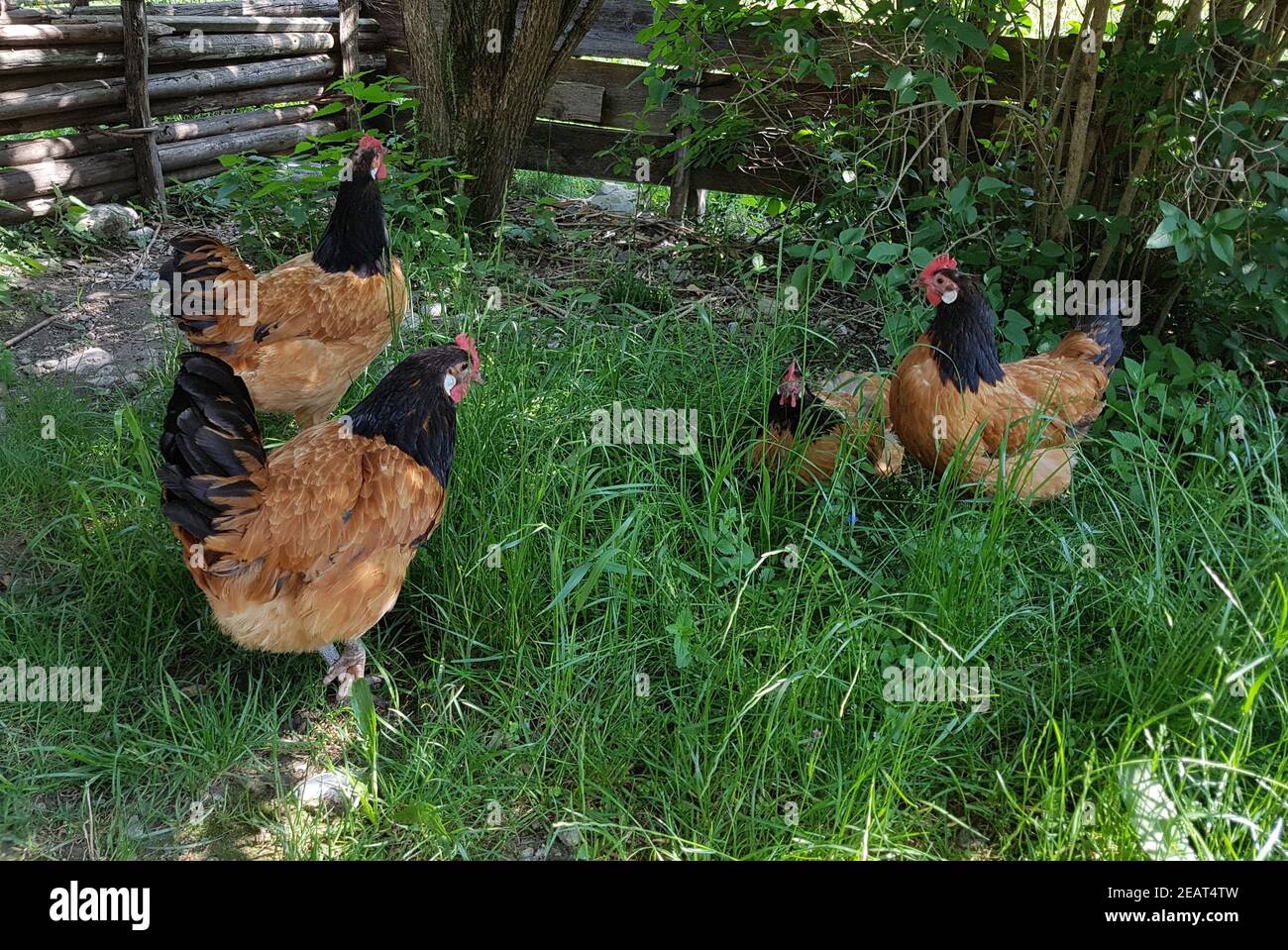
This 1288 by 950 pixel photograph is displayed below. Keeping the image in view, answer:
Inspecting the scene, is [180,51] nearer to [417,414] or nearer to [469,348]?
[469,348]

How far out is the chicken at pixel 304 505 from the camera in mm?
2863

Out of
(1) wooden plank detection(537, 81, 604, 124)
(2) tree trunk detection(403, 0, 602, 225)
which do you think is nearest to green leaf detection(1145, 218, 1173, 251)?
(2) tree trunk detection(403, 0, 602, 225)

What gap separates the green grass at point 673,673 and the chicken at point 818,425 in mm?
152

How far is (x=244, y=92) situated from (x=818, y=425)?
24.5ft

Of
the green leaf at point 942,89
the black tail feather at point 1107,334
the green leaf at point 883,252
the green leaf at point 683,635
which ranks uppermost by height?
the green leaf at point 942,89

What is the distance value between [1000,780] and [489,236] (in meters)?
5.39

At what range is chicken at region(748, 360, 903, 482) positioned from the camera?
155 inches

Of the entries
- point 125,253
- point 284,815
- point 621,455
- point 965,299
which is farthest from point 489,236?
point 284,815

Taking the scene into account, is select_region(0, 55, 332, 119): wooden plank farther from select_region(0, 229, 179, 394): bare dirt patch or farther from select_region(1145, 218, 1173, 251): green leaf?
select_region(1145, 218, 1173, 251): green leaf

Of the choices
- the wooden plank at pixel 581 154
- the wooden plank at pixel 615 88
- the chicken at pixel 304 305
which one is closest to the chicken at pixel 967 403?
the chicken at pixel 304 305

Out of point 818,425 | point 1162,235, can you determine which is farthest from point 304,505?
point 1162,235

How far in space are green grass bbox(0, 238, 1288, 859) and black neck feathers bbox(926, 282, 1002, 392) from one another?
1.83 feet

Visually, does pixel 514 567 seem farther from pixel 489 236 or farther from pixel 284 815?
pixel 489 236

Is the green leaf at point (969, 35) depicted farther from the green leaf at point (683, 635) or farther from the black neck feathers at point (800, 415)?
the green leaf at point (683, 635)
